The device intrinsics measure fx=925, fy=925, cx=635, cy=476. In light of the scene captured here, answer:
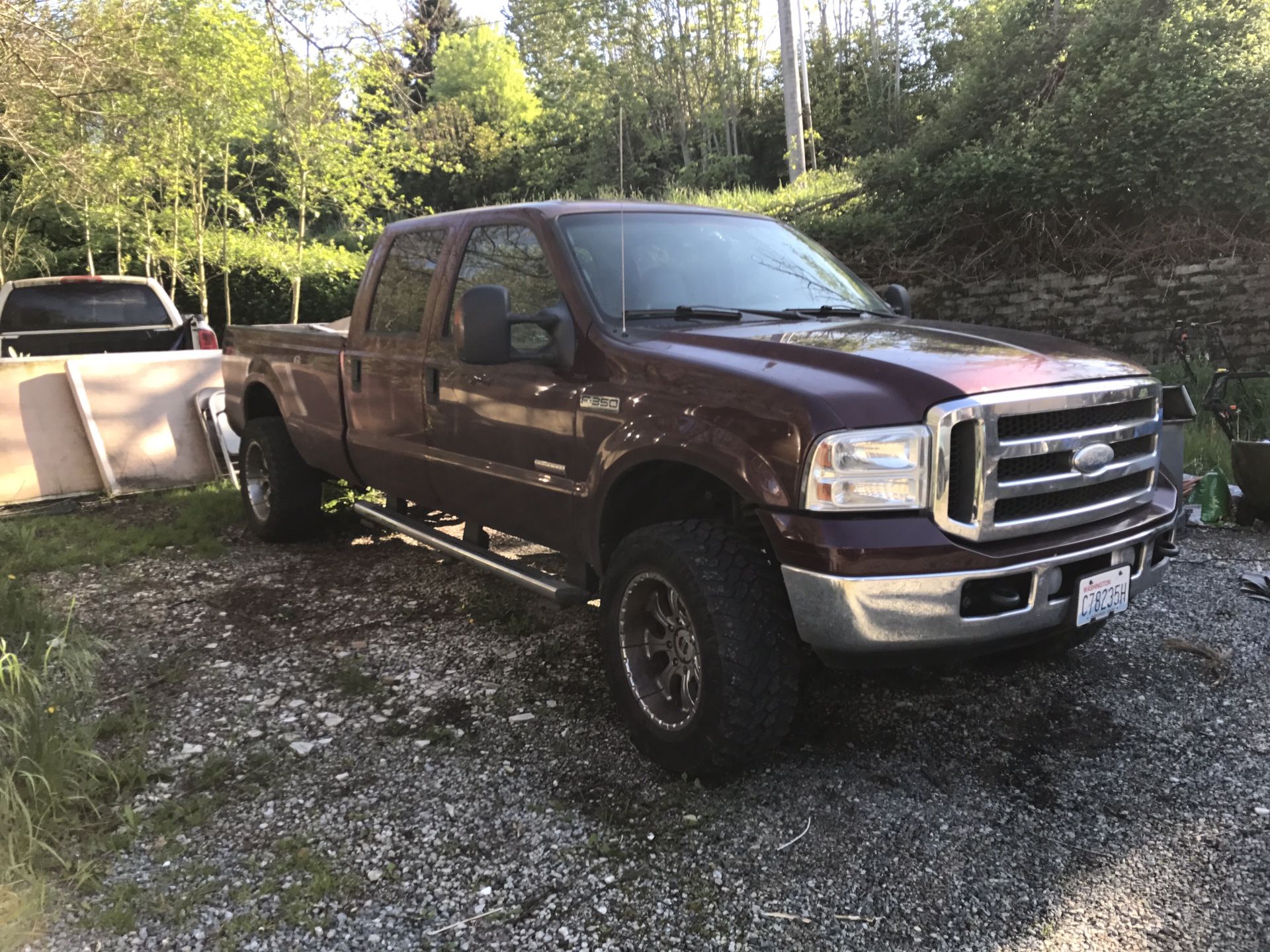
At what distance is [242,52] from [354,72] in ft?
4.18

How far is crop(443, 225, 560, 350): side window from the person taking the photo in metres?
3.74

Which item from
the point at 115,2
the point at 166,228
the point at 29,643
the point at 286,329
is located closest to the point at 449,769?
the point at 29,643

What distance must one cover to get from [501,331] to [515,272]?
710 mm

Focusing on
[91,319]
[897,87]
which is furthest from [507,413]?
[897,87]

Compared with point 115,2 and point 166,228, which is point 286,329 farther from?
point 166,228

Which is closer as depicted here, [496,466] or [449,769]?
[449,769]

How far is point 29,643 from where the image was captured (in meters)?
3.94

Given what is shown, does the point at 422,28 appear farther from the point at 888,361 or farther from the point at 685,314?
the point at 888,361

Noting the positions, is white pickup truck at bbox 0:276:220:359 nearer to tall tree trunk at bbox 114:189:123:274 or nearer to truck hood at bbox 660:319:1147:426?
tall tree trunk at bbox 114:189:123:274

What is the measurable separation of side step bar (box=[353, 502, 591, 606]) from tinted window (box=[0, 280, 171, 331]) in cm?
521

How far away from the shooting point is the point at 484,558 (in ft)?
13.7

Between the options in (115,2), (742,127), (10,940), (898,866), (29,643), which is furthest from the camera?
(742,127)

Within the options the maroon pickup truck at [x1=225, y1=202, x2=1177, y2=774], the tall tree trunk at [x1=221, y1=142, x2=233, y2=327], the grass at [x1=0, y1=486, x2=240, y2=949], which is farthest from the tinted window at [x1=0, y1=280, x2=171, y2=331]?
the maroon pickup truck at [x1=225, y1=202, x2=1177, y2=774]

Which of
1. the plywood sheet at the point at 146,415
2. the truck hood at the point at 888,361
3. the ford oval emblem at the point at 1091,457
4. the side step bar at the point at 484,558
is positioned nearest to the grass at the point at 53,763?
the side step bar at the point at 484,558
